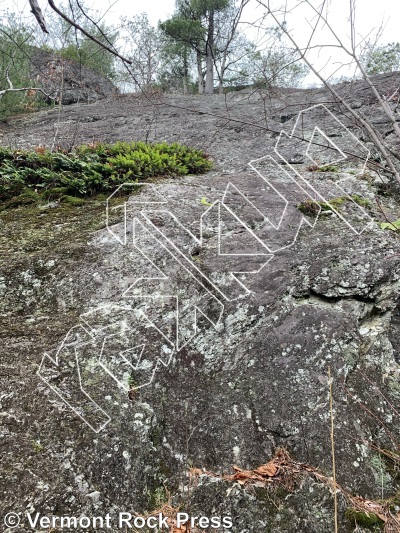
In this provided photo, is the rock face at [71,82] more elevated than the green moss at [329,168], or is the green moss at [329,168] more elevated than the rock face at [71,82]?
the rock face at [71,82]

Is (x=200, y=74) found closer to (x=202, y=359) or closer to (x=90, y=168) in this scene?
(x=90, y=168)

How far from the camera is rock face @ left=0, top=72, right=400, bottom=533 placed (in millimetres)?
2229

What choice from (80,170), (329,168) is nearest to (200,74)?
(329,168)

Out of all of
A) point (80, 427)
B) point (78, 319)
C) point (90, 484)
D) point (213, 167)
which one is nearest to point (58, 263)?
point (78, 319)

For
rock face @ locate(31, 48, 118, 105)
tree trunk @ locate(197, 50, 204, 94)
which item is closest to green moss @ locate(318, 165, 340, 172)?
rock face @ locate(31, 48, 118, 105)

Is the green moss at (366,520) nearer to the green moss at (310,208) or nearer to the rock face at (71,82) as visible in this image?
the green moss at (310,208)

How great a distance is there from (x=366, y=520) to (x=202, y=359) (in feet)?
4.62

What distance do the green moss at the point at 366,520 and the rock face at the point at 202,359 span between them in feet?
0.08

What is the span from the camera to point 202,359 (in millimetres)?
2926

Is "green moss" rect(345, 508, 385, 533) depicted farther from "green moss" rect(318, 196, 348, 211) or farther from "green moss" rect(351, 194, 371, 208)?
"green moss" rect(351, 194, 371, 208)

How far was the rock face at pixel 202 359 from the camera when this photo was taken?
223cm

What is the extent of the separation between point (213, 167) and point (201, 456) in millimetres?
4935

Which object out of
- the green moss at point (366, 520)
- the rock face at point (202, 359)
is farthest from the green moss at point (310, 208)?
the green moss at point (366, 520)

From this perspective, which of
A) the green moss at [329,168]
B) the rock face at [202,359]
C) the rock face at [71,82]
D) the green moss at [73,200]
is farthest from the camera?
the rock face at [71,82]
